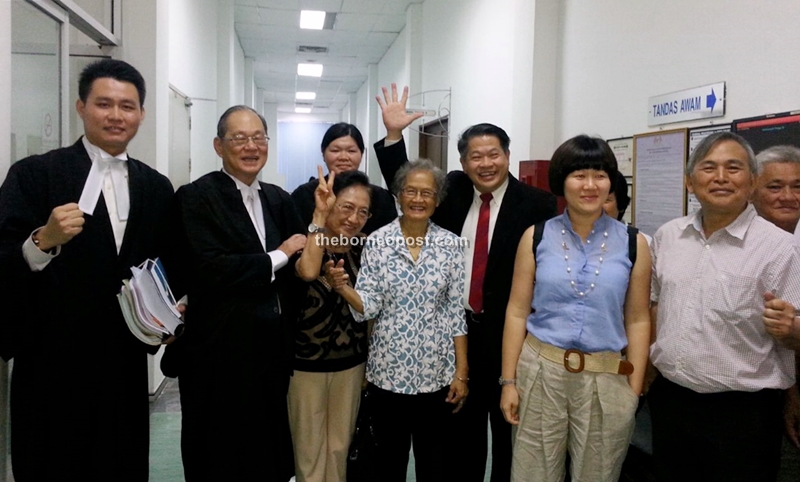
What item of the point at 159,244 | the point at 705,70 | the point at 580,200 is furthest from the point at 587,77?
the point at 159,244

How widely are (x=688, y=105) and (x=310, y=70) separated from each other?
32.2 feet

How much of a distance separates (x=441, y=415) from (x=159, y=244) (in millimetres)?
1209

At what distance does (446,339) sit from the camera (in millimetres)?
2086

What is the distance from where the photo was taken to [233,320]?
197 cm

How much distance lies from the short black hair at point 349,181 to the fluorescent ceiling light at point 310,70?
31.2ft

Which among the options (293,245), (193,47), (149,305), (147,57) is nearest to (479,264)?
(293,245)

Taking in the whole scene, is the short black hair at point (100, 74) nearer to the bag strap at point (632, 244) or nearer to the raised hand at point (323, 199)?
the raised hand at point (323, 199)

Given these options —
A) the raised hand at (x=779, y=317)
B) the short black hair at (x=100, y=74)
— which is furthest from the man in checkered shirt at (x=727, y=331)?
the short black hair at (x=100, y=74)

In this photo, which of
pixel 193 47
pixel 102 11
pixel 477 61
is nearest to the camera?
pixel 102 11

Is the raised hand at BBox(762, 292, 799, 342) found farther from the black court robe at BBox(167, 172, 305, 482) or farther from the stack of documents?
the stack of documents

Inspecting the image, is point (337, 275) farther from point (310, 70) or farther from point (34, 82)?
point (310, 70)

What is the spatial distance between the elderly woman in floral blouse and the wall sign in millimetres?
1489

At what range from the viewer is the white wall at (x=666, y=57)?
7.66 feet

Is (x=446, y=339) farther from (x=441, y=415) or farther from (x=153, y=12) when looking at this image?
(x=153, y=12)
